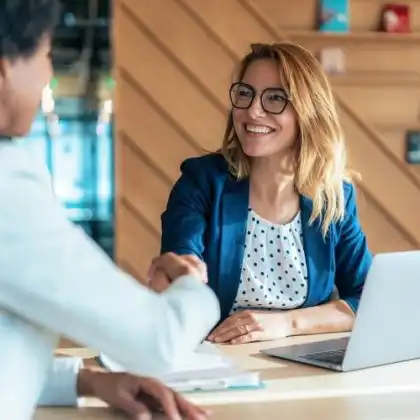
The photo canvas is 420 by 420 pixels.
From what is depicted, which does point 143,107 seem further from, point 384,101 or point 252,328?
point 252,328

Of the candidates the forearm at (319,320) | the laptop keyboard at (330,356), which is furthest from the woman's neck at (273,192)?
the laptop keyboard at (330,356)

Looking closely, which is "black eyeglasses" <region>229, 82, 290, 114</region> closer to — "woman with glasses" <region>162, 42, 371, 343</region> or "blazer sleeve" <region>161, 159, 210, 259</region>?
"woman with glasses" <region>162, 42, 371, 343</region>

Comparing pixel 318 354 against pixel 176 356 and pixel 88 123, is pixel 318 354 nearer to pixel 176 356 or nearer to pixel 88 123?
pixel 176 356

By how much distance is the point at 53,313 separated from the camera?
90cm

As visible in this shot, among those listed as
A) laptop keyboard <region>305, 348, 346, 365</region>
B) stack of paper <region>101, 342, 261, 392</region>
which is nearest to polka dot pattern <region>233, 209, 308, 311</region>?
laptop keyboard <region>305, 348, 346, 365</region>

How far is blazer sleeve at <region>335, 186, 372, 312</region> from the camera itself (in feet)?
7.20

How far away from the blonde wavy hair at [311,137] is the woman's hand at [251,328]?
15.3 inches

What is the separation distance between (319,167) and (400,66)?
6.33 ft

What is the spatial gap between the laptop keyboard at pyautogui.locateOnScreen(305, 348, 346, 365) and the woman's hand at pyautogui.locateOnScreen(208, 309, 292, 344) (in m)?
0.18

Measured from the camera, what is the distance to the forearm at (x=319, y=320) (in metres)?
1.89

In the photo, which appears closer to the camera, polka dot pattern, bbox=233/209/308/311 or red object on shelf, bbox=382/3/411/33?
polka dot pattern, bbox=233/209/308/311

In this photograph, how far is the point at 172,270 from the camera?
1.16m

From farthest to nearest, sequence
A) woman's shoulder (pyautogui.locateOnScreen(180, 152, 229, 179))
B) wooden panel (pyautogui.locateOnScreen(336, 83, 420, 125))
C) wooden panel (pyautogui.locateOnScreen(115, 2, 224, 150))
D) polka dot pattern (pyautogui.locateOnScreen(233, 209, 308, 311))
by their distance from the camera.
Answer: wooden panel (pyautogui.locateOnScreen(336, 83, 420, 125))
wooden panel (pyautogui.locateOnScreen(115, 2, 224, 150))
woman's shoulder (pyautogui.locateOnScreen(180, 152, 229, 179))
polka dot pattern (pyautogui.locateOnScreen(233, 209, 308, 311))

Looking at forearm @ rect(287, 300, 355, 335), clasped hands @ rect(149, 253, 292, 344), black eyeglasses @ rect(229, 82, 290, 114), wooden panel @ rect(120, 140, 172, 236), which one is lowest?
wooden panel @ rect(120, 140, 172, 236)
